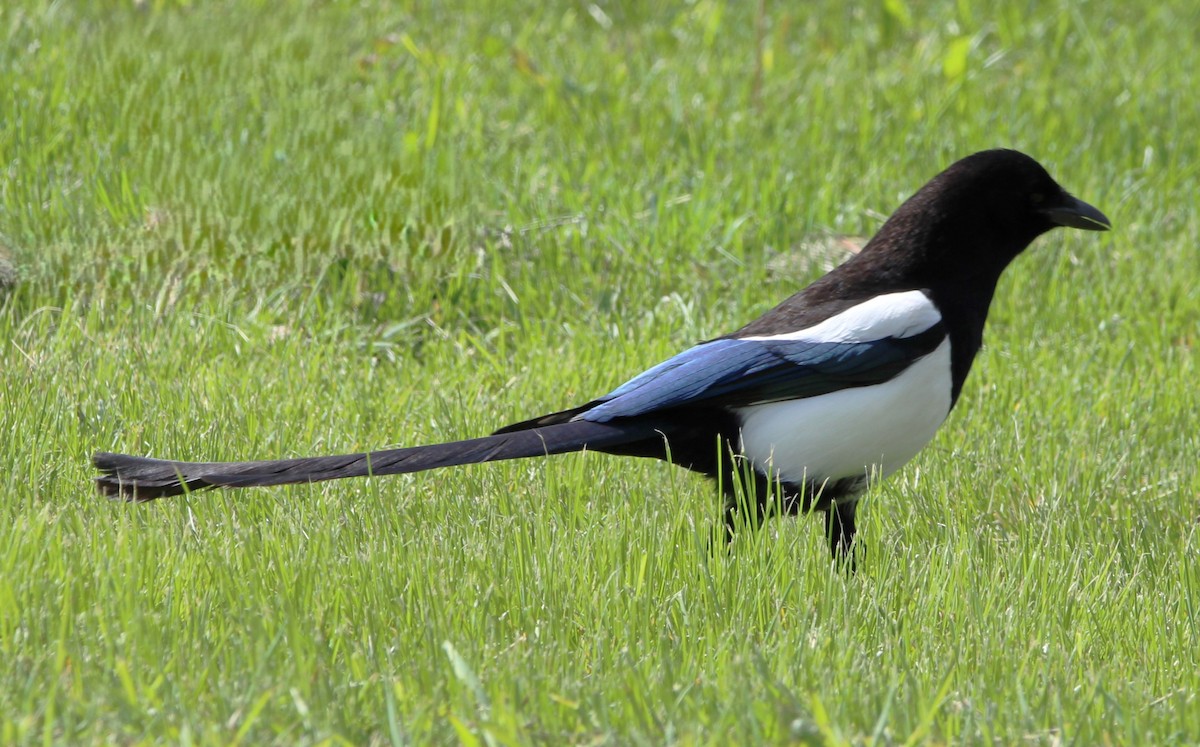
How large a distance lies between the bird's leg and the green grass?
10 centimetres

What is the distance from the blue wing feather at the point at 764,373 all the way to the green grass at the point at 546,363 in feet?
0.86

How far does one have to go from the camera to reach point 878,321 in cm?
329

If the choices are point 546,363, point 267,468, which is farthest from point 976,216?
point 267,468

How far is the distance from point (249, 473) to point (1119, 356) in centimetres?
302

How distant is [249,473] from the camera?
2.92 meters

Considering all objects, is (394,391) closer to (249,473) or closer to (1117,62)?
(249,473)

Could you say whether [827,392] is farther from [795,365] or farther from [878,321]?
[878,321]

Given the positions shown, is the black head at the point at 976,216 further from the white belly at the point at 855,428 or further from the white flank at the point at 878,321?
the white belly at the point at 855,428

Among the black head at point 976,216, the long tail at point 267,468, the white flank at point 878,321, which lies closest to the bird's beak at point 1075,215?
the black head at point 976,216

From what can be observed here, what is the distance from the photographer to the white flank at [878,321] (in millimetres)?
3291

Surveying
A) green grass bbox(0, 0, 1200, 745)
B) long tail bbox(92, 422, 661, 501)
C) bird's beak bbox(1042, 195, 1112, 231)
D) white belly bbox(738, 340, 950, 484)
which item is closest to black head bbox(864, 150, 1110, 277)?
bird's beak bbox(1042, 195, 1112, 231)

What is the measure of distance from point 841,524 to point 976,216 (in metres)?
0.80

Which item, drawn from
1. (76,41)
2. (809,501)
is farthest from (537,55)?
(809,501)

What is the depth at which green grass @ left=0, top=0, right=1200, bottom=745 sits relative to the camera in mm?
2295
